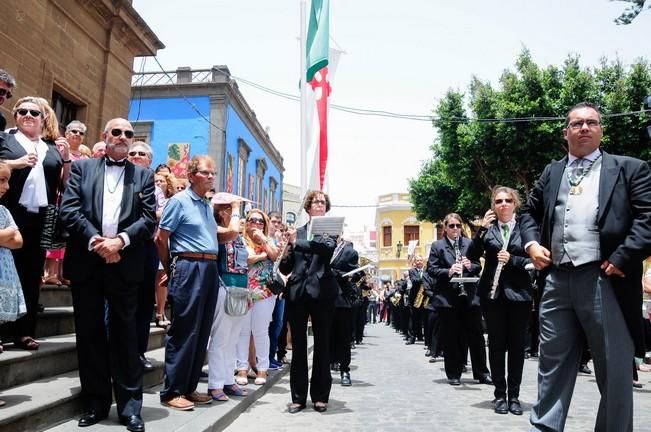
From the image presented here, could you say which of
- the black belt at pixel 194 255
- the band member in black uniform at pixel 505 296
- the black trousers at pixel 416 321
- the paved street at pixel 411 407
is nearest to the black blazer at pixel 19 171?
the black belt at pixel 194 255

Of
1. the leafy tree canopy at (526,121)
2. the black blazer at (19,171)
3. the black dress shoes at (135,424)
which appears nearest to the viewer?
the black dress shoes at (135,424)

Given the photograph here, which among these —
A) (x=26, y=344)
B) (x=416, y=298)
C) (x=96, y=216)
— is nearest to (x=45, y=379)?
(x=26, y=344)

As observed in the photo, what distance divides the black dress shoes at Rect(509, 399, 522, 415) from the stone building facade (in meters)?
8.18

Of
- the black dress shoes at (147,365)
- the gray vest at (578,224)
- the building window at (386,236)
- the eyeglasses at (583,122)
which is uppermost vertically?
the building window at (386,236)

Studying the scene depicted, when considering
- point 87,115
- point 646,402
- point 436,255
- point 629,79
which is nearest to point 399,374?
point 436,255

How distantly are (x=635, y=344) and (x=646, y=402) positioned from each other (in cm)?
385

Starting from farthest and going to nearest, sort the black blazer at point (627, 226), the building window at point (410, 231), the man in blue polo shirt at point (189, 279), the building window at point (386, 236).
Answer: the building window at point (386, 236)
the building window at point (410, 231)
the man in blue polo shirt at point (189, 279)
the black blazer at point (627, 226)

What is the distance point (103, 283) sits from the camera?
4.04 m

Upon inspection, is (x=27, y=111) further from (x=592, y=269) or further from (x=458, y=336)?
(x=458, y=336)

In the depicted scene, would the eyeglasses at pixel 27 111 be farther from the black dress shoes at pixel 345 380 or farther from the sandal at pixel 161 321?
the black dress shoes at pixel 345 380

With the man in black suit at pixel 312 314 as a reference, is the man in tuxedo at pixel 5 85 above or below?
above

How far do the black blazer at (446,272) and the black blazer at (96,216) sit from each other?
4694 mm

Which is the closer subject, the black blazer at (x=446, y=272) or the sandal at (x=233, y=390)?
the sandal at (x=233, y=390)

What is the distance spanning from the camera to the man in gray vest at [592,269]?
320cm
